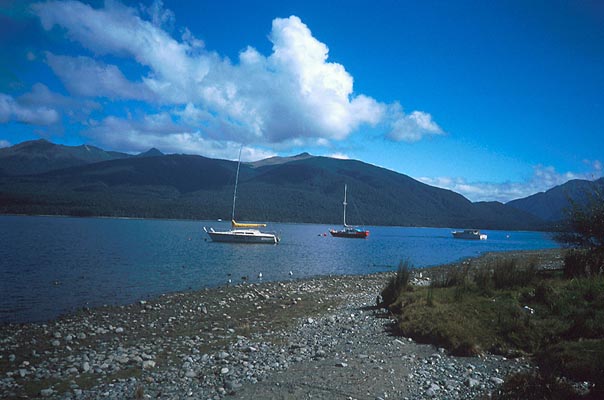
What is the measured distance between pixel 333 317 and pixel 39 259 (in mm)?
34994

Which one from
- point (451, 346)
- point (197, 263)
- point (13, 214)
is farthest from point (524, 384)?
point (13, 214)

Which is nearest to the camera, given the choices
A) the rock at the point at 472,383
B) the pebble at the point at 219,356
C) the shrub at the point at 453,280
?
the rock at the point at 472,383

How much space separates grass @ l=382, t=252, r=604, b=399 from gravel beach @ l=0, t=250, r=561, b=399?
2.17 feet

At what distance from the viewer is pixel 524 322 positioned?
11.7 meters

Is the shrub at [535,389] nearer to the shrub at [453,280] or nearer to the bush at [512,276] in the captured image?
the bush at [512,276]

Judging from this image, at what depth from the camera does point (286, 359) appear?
1090 cm

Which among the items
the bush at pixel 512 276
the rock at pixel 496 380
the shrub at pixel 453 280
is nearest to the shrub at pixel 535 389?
the rock at pixel 496 380

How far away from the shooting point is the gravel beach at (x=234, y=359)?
882cm

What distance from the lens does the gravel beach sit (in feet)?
28.9

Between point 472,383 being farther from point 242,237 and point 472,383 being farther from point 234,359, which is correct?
point 242,237

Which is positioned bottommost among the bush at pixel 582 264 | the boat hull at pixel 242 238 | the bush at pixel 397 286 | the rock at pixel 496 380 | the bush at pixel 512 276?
the boat hull at pixel 242 238

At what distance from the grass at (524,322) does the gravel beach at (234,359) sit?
66 centimetres

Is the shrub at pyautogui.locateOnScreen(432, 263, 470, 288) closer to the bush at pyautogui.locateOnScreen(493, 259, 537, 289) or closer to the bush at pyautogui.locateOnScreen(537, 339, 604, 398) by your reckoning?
the bush at pyautogui.locateOnScreen(493, 259, 537, 289)

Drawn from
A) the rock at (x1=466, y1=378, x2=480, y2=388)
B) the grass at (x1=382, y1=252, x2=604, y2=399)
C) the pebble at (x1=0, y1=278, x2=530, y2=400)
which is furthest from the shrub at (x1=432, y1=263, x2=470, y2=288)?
the rock at (x1=466, y1=378, x2=480, y2=388)
